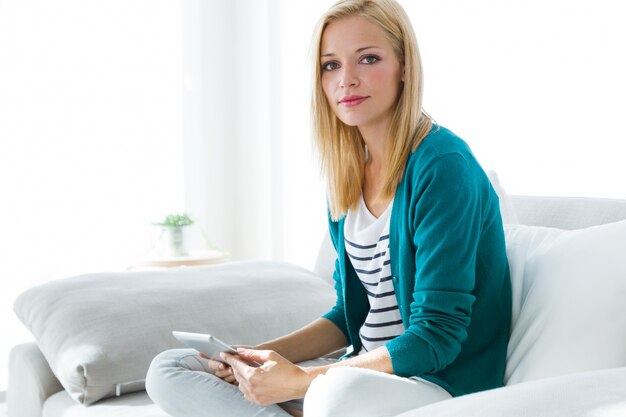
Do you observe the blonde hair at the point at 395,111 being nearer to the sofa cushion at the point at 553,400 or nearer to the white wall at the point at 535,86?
the sofa cushion at the point at 553,400

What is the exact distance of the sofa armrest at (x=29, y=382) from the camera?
74.7 inches

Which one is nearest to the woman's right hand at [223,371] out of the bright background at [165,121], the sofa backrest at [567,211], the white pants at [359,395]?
the white pants at [359,395]

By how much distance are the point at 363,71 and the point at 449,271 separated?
44cm

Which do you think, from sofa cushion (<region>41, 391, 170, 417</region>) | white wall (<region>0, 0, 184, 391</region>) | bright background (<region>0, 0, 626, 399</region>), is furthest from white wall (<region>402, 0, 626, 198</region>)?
white wall (<region>0, 0, 184, 391</region>)

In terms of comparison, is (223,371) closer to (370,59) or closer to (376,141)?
(376,141)

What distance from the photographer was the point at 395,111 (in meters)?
1.53

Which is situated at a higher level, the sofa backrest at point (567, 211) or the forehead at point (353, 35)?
the forehead at point (353, 35)

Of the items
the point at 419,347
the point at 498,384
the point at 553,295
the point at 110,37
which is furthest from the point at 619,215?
the point at 110,37

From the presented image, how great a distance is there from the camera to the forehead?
58.7 inches

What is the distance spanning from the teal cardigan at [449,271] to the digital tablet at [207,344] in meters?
0.29

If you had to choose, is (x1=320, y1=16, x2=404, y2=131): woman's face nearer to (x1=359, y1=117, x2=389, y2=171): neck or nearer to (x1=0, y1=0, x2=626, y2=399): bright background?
(x1=359, y1=117, x2=389, y2=171): neck

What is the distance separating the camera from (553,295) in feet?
4.40

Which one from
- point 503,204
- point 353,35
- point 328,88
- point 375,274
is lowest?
point 375,274

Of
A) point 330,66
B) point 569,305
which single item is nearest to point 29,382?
point 330,66
